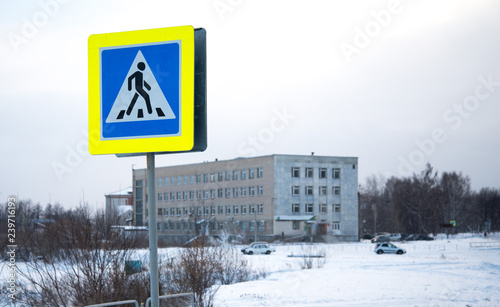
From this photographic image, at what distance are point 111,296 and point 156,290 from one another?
404 inches

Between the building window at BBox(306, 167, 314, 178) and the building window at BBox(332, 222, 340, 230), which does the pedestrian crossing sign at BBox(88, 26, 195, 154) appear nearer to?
the building window at BBox(306, 167, 314, 178)

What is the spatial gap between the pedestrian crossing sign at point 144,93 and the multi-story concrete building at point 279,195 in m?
76.8

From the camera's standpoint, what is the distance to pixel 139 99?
3.68 meters

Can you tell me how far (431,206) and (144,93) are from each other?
94427mm

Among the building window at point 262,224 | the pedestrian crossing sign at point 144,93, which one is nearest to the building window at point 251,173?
the building window at point 262,224

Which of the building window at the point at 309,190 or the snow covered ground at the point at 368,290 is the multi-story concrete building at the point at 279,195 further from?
the snow covered ground at the point at 368,290

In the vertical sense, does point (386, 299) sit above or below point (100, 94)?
below

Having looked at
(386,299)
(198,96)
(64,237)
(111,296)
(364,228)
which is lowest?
(364,228)

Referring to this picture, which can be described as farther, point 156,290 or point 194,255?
point 194,255

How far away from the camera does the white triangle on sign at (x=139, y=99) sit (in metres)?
3.64

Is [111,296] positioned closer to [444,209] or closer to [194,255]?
[194,255]

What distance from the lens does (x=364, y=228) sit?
122 metres

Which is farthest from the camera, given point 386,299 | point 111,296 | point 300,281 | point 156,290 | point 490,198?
point 490,198

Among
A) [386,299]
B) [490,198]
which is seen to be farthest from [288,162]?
[386,299]
